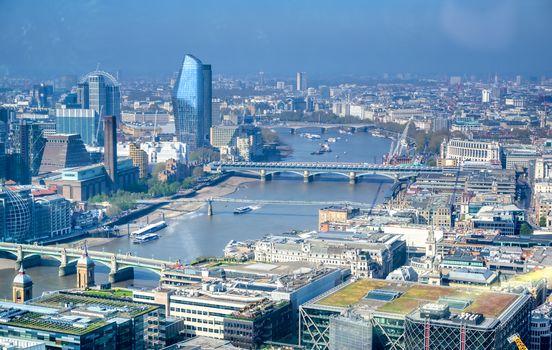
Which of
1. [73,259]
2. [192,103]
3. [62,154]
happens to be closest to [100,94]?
[192,103]

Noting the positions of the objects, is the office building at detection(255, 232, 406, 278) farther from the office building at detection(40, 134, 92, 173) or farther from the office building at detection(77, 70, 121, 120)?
the office building at detection(77, 70, 121, 120)

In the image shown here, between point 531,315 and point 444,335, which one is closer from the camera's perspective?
point 444,335

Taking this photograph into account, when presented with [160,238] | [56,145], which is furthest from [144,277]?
[56,145]

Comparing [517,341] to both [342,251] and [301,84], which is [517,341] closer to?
[342,251]

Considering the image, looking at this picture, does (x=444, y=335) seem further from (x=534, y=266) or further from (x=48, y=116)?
(x=48, y=116)

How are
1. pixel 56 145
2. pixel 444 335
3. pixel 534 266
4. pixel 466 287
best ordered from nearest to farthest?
pixel 444 335 → pixel 466 287 → pixel 534 266 → pixel 56 145

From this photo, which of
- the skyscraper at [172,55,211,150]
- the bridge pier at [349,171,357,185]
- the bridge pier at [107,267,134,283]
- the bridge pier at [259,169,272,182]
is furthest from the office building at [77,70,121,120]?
the bridge pier at [107,267,134,283]
